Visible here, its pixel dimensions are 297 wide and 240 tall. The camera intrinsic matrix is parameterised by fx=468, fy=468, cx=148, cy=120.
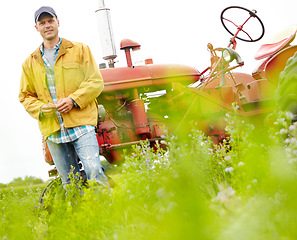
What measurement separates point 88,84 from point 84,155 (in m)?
0.56

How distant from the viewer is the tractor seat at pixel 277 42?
5.38 meters

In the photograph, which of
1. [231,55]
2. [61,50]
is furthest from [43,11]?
[231,55]

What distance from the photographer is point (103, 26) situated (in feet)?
19.8

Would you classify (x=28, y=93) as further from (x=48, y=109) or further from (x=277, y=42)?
(x=277, y=42)

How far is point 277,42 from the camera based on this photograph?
18.4ft

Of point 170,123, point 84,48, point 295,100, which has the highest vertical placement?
point 84,48

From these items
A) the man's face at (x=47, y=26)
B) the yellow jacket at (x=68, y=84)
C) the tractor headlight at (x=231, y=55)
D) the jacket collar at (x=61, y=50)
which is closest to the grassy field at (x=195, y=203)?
the yellow jacket at (x=68, y=84)

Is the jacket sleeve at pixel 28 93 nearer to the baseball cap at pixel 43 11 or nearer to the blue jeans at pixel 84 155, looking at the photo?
the blue jeans at pixel 84 155

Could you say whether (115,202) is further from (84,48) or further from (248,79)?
(248,79)

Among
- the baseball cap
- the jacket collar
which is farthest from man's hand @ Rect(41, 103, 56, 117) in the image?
the baseball cap

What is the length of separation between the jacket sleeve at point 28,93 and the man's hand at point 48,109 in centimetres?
12

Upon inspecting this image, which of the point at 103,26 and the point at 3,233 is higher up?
the point at 103,26

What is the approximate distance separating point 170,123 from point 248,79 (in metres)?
1.49

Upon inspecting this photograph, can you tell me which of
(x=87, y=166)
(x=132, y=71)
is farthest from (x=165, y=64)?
(x=87, y=166)
